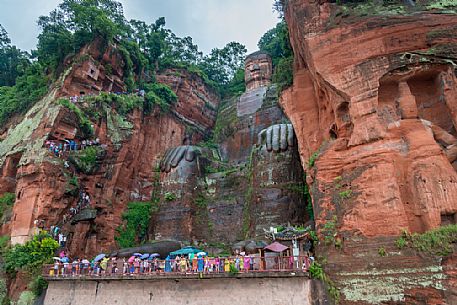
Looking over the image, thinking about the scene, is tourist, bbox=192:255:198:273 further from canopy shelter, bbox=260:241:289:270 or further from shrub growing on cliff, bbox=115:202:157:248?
shrub growing on cliff, bbox=115:202:157:248

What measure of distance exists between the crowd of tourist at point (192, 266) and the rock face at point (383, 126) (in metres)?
1.85

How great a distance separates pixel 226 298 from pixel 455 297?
7.36 meters

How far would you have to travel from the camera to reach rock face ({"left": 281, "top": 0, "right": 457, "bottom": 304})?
1233cm

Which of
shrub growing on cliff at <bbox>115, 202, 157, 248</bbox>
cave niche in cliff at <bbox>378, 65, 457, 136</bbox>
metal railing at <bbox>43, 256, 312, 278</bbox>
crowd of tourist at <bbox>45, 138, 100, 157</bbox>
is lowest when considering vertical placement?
metal railing at <bbox>43, 256, 312, 278</bbox>

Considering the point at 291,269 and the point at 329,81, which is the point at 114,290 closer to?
the point at 291,269

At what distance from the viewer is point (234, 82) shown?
43.4m

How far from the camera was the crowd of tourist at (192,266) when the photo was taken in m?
12.8

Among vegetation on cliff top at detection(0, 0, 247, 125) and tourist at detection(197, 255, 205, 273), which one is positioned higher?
vegetation on cliff top at detection(0, 0, 247, 125)

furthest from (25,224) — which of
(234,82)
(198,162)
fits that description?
(234,82)

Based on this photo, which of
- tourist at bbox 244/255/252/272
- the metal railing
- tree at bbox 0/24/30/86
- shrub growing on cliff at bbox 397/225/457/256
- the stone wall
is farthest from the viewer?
tree at bbox 0/24/30/86

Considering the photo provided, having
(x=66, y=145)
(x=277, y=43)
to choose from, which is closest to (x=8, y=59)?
(x=66, y=145)

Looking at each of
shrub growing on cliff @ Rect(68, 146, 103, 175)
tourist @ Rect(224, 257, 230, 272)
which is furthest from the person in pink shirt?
shrub growing on cliff @ Rect(68, 146, 103, 175)

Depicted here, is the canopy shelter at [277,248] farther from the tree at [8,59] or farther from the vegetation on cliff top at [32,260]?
the tree at [8,59]

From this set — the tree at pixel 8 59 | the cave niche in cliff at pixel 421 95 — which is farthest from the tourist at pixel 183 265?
the tree at pixel 8 59
